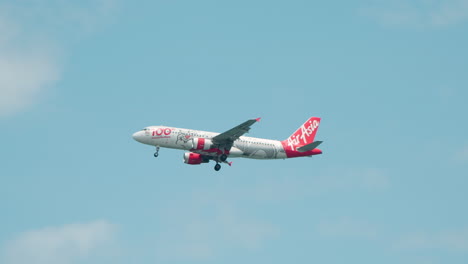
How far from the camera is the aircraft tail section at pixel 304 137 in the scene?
330 ft

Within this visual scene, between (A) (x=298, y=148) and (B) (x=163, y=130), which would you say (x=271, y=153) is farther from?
(B) (x=163, y=130)

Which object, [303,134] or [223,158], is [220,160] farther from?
[303,134]

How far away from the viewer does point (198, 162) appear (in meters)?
100

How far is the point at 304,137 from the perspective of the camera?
103250 mm

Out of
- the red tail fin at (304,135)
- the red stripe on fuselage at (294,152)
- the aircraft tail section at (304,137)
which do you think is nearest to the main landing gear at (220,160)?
the red stripe on fuselage at (294,152)

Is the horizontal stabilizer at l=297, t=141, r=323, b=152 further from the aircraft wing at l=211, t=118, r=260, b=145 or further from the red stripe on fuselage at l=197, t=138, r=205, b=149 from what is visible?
the red stripe on fuselage at l=197, t=138, r=205, b=149

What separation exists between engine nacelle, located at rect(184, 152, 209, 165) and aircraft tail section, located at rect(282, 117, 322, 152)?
9.57 m

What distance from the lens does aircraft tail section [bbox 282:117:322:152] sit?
101 meters

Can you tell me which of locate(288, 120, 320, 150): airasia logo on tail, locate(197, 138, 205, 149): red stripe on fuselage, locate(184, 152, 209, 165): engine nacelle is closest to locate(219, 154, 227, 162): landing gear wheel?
locate(184, 152, 209, 165): engine nacelle

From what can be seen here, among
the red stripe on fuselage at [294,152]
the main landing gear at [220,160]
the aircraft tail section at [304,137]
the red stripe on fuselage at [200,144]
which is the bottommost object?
the main landing gear at [220,160]

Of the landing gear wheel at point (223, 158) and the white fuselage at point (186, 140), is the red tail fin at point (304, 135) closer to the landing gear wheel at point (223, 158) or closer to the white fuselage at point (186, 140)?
the white fuselage at point (186, 140)

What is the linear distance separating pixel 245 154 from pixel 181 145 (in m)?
7.53

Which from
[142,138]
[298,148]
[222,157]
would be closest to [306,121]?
[298,148]

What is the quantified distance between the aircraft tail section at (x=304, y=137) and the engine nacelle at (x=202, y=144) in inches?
386
